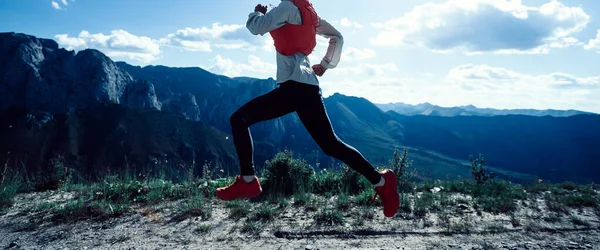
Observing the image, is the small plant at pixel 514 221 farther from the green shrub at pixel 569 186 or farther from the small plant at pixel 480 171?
the green shrub at pixel 569 186

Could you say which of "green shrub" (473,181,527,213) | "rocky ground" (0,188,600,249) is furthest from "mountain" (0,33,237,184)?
"rocky ground" (0,188,600,249)

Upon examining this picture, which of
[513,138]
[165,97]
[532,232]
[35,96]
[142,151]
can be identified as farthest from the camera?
[513,138]

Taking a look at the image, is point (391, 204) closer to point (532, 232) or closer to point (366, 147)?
point (532, 232)

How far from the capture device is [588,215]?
632cm

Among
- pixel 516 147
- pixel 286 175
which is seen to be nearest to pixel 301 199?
pixel 286 175

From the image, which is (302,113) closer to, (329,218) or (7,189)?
(329,218)

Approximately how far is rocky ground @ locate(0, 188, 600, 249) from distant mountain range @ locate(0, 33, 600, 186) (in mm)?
41094

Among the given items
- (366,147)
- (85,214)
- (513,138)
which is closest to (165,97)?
(366,147)

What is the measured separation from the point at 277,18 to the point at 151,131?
4228 inches

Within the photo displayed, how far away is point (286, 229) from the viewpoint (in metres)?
4.71

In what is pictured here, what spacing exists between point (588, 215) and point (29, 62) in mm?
158556

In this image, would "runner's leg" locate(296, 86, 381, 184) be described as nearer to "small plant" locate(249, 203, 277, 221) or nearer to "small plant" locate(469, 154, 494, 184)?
"small plant" locate(249, 203, 277, 221)

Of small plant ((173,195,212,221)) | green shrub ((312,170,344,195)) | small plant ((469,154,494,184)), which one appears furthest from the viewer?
small plant ((469,154,494,184))

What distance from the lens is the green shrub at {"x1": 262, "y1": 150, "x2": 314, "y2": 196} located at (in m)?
7.36
